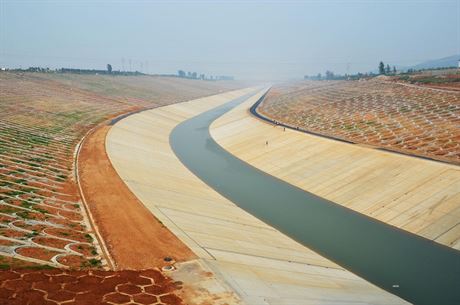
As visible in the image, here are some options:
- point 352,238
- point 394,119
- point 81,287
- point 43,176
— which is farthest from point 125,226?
point 394,119

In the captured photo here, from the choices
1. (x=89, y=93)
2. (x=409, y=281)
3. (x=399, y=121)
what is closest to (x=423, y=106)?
(x=399, y=121)

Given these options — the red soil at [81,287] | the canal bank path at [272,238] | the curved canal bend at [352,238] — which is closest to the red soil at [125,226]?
the canal bank path at [272,238]

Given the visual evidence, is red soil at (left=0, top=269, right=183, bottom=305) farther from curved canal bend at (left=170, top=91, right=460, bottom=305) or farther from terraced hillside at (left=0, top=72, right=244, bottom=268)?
curved canal bend at (left=170, top=91, right=460, bottom=305)

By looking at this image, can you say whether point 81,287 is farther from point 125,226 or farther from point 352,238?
point 352,238

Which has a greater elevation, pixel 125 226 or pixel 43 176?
pixel 43 176

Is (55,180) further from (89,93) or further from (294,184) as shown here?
(89,93)

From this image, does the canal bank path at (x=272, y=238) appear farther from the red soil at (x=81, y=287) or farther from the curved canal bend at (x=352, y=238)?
the red soil at (x=81, y=287)
